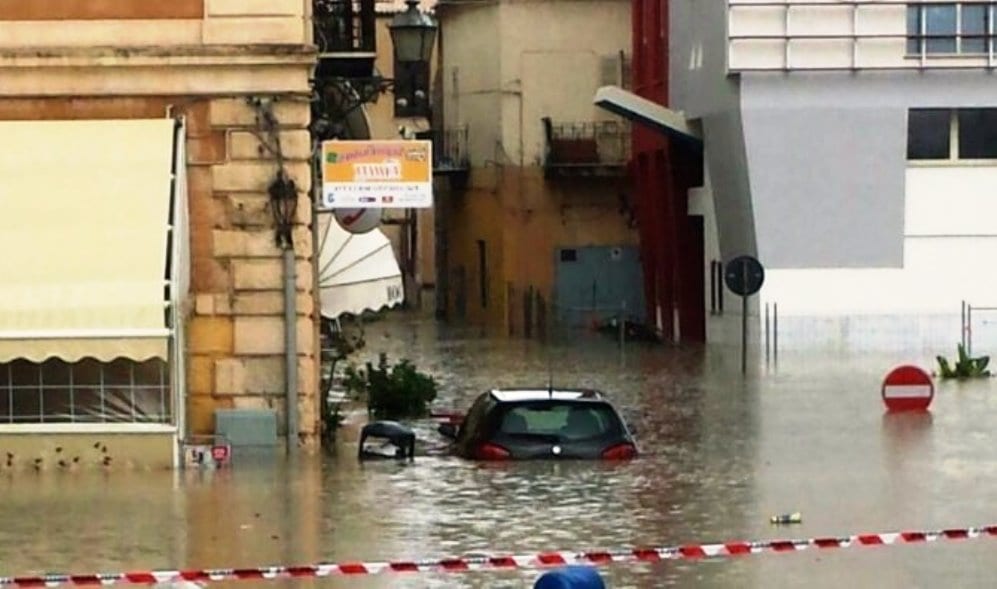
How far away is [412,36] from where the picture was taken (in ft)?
97.5

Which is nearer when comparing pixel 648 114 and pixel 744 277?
pixel 744 277

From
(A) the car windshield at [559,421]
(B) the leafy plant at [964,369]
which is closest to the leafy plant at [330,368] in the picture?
(A) the car windshield at [559,421]

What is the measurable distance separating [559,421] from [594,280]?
4561cm

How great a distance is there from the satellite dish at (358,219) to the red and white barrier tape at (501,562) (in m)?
12.0

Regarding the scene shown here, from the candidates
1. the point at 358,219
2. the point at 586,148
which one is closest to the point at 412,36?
the point at 358,219

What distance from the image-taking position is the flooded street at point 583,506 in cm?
1853

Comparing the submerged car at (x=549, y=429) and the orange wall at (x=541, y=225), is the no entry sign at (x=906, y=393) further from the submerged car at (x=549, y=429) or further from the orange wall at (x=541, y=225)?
the orange wall at (x=541, y=225)

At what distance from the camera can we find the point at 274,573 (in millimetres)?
16953

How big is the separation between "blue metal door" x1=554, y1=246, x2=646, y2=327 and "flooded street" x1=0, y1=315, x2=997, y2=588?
36214 millimetres

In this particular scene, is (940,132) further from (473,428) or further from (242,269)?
(242,269)

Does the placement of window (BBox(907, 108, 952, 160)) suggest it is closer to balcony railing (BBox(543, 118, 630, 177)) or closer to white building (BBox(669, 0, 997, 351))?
white building (BBox(669, 0, 997, 351))

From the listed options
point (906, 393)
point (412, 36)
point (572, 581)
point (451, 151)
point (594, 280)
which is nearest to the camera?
point (572, 581)

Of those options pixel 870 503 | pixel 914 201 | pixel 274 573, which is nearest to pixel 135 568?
pixel 274 573

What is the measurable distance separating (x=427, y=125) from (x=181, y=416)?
48.2m
